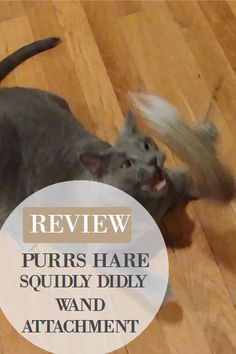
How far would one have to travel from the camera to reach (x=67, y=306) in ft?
4.76

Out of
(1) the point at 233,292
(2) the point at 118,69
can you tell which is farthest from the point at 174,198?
(2) the point at 118,69

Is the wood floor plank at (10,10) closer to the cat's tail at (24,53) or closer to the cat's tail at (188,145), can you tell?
the cat's tail at (24,53)

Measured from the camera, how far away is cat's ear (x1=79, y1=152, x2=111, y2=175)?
119cm

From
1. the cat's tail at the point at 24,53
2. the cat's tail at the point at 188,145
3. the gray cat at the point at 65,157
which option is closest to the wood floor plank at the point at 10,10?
the cat's tail at the point at 24,53

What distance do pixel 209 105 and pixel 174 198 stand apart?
1.12 feet

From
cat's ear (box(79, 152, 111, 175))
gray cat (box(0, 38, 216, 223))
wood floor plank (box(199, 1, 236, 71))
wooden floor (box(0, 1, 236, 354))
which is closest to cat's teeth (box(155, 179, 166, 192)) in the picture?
gray cat (box(0, 38, 216, 223))

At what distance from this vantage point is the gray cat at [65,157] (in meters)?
1.20

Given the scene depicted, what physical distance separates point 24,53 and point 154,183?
0.69 meters

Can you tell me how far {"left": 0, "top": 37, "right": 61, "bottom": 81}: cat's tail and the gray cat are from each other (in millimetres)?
238

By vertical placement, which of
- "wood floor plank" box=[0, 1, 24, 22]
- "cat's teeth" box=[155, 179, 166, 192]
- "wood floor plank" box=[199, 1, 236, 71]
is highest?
"wood floor plank" box=[0, 1, 24, 22]

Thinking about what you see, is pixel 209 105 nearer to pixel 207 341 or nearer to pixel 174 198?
pixel 174 198

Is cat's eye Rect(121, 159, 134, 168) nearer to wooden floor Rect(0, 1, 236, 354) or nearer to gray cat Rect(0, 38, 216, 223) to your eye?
gray cat Rect(0, 38, 216, 223)

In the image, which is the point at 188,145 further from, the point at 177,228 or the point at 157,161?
the point at 177,228

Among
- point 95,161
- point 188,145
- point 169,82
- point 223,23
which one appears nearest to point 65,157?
point 95,161
